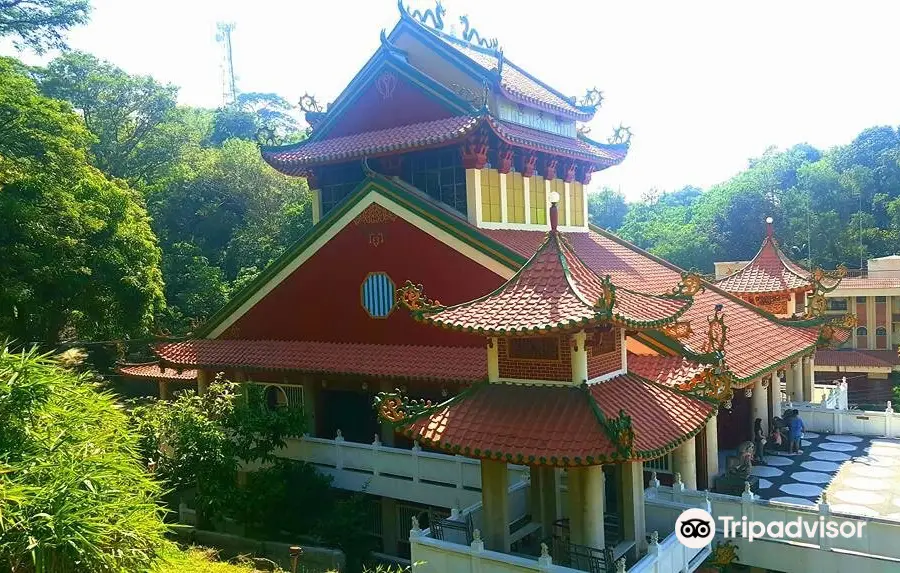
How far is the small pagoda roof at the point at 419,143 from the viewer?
16.4m

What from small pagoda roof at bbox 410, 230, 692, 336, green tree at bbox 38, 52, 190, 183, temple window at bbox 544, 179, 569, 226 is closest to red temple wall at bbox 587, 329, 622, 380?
small pagoda roof at bbox 410, 230, 692, 336

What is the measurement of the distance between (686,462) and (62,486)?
33.9 feet

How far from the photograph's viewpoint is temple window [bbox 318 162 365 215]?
18797mm

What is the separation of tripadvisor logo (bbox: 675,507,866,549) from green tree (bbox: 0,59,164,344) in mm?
19525

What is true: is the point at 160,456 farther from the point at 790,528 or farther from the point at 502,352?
the point at 790,528

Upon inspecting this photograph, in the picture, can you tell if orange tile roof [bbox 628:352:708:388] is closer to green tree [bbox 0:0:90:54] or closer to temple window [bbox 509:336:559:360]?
temple window [bbox 509:336:559:360]

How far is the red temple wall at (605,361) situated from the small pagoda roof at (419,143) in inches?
263

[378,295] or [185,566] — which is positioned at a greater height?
[378,295]

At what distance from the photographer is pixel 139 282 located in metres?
24.8

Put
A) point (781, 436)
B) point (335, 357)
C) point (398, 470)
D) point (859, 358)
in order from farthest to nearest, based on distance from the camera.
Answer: point (859, 358) → point (781, 436) → point (335, 357) → point (398, 470)

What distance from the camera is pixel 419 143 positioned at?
55.1 ft

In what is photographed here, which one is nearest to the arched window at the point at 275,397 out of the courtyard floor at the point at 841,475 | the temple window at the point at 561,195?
the temple window at the point at 561,195

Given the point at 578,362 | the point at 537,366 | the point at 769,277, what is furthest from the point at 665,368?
the point at 769,277

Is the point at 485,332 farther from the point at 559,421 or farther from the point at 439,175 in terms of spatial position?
the point at 439,175
